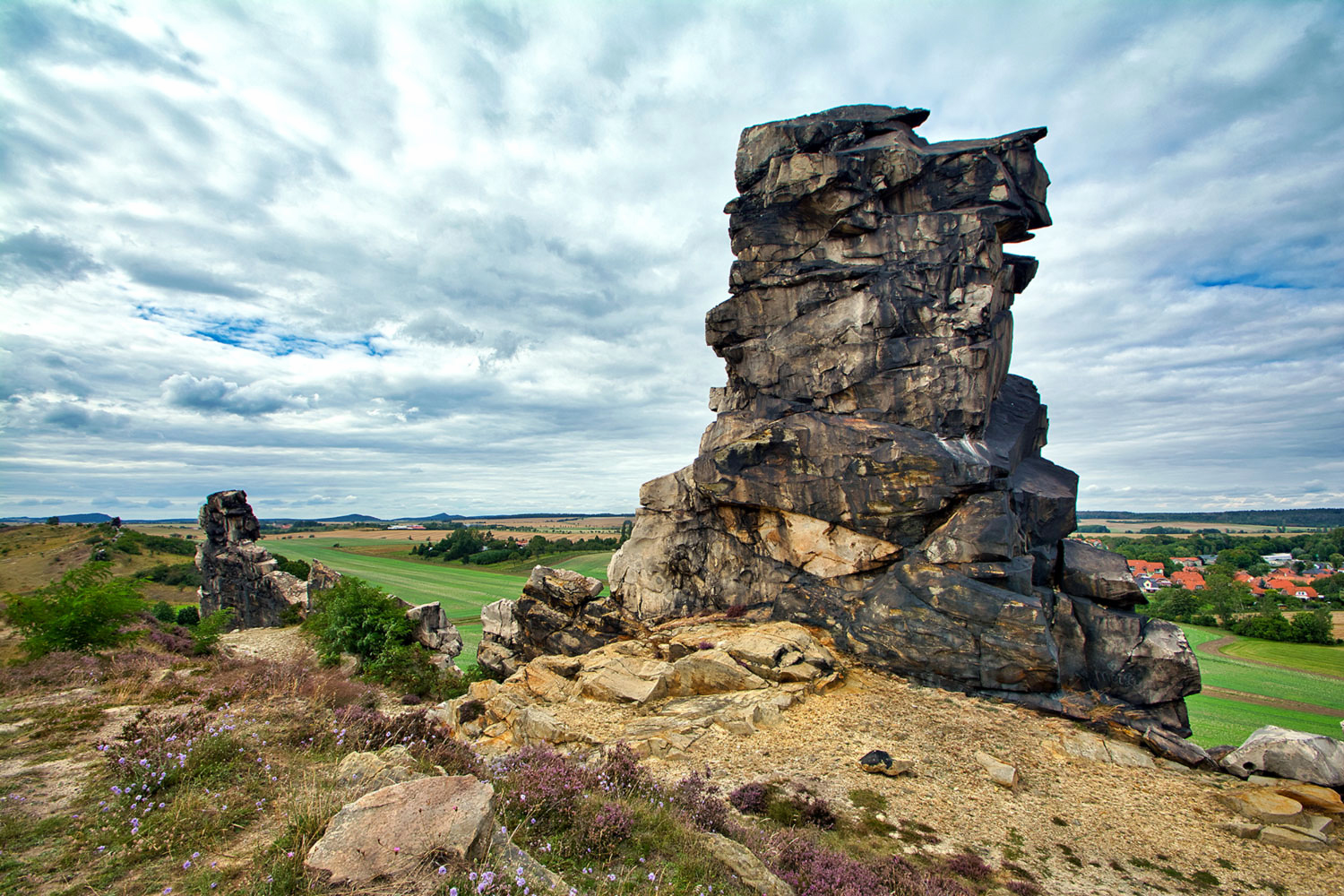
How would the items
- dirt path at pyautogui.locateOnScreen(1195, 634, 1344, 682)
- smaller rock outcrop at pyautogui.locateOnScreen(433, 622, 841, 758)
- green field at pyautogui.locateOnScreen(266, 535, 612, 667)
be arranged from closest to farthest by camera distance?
1. smaller rock outcrop at pyautogui.locateOnScreen(433, 622, 841, 758)
2. dirt path at pyautogui.locateOnScreen(1195, 634, 1344, 682)
3. green field at pyautogui.locateOnScreen(266, 535, 612, 667)

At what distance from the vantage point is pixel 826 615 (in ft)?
61.6

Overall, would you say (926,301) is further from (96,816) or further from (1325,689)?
(1325,689)

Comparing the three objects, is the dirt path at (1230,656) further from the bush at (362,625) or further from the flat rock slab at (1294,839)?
the bush at (362,625)

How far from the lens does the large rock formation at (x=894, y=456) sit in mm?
16062

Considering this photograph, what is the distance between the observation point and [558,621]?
2203cm

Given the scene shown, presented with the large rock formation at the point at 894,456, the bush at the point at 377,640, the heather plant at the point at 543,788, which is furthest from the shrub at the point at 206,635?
the heather plant at the point at 543,788

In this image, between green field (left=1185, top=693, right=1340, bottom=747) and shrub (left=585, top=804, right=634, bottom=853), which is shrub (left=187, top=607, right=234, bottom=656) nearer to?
shrub (left=585, top=804, right=634, bottom=853)

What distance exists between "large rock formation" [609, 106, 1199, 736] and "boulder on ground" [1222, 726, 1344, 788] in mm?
2177

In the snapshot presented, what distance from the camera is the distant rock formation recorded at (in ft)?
100

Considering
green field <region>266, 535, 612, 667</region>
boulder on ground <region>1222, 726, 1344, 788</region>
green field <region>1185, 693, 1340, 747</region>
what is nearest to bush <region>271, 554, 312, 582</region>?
green field <region>266, 535, 612, 667</region>

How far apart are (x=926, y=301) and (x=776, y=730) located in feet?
48.9

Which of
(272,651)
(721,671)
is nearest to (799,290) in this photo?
(721,671)

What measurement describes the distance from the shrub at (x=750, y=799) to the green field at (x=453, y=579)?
27.9 m

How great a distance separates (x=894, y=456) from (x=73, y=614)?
80.0 feet
